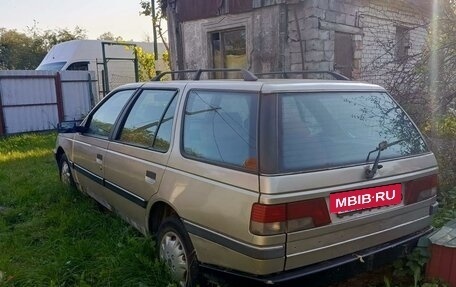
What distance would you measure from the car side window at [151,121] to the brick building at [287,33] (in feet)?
14.0

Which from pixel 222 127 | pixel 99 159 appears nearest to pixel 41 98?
pixel 99 159

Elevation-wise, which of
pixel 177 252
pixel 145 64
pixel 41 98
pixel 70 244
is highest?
pixel 145 64

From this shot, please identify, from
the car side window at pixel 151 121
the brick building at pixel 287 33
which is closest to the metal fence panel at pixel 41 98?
the brick building at pixel 287 33

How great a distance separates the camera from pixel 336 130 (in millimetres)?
2355

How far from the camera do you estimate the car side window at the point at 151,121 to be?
2881 millimetres

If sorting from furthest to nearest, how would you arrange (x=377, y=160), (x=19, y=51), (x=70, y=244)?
1. (x=19, y=51)
2. (x=70, y=244)
3. (x=377, y=160)

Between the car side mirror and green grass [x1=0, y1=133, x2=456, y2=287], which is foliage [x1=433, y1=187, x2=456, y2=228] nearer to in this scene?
green grass [x1=0, y1=133, x2=456, y2=287]

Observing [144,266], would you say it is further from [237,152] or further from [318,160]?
[318,160]

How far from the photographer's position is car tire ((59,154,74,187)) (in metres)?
4.80

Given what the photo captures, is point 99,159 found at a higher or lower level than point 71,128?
lower

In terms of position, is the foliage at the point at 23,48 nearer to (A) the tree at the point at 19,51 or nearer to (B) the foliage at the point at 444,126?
(A) the tree at the point at 19,51

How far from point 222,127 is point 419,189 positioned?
138cm

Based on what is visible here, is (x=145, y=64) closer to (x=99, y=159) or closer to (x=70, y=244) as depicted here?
(x=99, y=159)

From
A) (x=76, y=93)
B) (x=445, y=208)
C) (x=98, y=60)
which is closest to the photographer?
(x=445, y=208)
